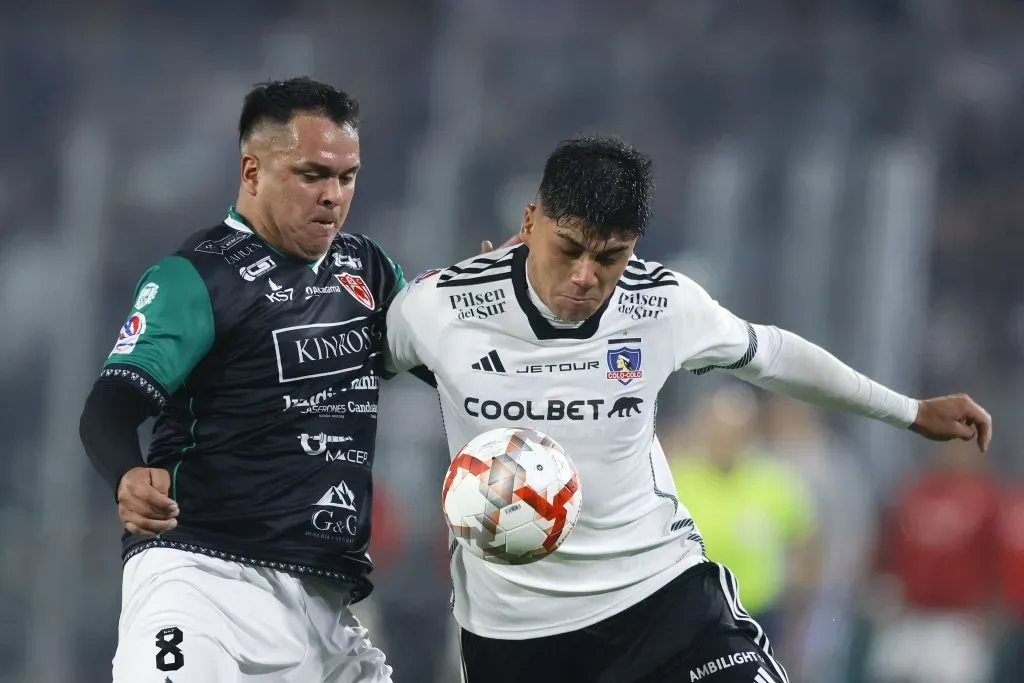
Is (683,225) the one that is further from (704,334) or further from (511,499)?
(511,499)

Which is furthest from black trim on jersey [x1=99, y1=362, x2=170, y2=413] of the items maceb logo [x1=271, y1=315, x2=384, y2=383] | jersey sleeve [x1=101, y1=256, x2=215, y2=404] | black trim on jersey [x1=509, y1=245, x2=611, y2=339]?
black trim on jersey [x1=509, y1=245, x2=611, y2=339]

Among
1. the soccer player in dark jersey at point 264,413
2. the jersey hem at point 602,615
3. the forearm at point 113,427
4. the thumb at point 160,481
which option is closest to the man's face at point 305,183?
the soccer player in dark jersey at point 264,413

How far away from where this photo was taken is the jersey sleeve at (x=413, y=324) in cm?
352

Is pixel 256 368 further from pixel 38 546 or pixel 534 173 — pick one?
pixel 534 173

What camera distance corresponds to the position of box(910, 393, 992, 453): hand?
376 cm

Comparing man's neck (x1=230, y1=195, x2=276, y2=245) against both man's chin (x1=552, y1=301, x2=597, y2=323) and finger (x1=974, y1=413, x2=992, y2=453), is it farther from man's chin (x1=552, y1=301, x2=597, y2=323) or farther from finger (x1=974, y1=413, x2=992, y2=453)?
finger (x1=974, y1=413, x2=992, y2=453)

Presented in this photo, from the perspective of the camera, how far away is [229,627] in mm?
3295

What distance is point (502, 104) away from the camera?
8594 millimetres

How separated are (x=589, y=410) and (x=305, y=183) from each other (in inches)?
37.5

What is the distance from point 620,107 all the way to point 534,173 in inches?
35.2

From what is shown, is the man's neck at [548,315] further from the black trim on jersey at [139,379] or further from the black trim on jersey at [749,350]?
the black trim on jersey at [139,379]

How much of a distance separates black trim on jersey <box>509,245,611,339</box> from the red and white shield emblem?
17.2 inches

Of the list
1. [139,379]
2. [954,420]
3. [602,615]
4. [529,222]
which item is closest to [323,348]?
[139,379]

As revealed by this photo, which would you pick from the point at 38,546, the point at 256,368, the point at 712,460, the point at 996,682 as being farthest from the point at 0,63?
the point at 996,682
